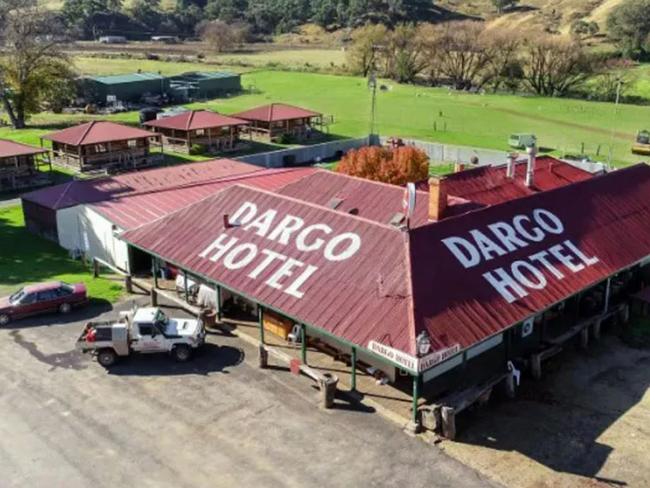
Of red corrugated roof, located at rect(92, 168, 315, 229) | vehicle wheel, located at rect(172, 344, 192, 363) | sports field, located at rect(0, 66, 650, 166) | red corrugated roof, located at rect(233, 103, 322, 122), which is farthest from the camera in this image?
red corrugated roof, located at rect(233, 103, 322, 122)

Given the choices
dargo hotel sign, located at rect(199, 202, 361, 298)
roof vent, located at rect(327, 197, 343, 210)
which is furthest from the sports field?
dargo hotel sign, located at rect(199, 202, 361, 298)

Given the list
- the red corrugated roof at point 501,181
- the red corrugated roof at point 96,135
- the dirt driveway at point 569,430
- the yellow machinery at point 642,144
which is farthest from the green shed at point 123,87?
the dirt driveway at point 569,430

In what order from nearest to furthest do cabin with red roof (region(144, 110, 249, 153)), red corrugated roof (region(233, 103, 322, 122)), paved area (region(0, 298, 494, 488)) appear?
paved area (region(0, 298, 494, 488)) < cabin with red roof (region(144, 110, 249, 153)) < red corrugated roof (region(233, 103, 322, 122))

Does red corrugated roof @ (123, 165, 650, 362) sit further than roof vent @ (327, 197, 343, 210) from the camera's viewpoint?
No

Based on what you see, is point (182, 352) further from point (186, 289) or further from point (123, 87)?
point (123, 87)

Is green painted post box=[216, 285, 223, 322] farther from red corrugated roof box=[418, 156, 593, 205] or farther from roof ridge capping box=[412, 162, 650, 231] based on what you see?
red corrugated roof box=[418, 156, 593, 205]

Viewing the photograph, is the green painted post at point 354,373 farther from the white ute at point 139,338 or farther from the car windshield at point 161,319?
the car windshield at point 161,319

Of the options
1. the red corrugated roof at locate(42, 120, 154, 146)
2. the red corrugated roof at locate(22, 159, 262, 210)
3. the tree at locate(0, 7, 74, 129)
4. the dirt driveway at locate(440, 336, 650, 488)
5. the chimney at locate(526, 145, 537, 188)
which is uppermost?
the tree at locate(0, 7, 74, 129)
